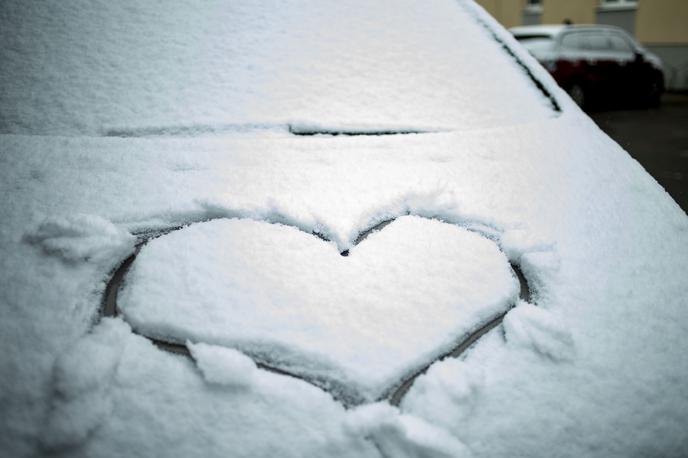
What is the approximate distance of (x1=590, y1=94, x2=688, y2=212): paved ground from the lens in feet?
14.7

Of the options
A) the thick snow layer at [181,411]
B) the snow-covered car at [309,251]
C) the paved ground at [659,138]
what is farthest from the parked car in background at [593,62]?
the thick snow layer at [181,411]

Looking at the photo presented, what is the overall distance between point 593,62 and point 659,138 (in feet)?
5.91

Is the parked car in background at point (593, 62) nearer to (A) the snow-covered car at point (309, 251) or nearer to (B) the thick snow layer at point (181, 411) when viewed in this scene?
(A) the snow-covered car at point (309, 251)

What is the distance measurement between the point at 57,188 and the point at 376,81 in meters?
0.71

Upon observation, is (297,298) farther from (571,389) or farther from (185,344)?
(571,389)

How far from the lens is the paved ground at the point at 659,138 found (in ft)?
14.7

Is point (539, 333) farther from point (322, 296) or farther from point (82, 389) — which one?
point (82, 389)

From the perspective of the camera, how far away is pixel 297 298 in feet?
2.60

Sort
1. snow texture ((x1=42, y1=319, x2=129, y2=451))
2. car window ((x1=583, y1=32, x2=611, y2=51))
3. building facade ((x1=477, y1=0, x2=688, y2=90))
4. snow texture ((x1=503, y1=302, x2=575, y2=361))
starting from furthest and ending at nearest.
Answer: building facade ((x1=477, y1=0, x2=688, y2=90)), car window ((x1=583, y1=32, x2=611, y2=51)), snow texture ((x1=503, y1=302, x2=575, y2=361)), snow texture ((x1=42, y1=319, x2=129, y2=451))

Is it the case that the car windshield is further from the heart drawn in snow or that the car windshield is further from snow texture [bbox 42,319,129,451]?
snow texture [bbox 42,319,129,451]

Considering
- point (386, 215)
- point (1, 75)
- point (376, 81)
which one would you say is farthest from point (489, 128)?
point (1, 75)

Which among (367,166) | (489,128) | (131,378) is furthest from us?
(489,128)

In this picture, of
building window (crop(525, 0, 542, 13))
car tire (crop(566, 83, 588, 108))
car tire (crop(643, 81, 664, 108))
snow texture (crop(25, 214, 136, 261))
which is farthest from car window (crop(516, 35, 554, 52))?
building window (crop(525, 0, 542, 13))

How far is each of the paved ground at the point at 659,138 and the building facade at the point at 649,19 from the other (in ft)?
9.28
